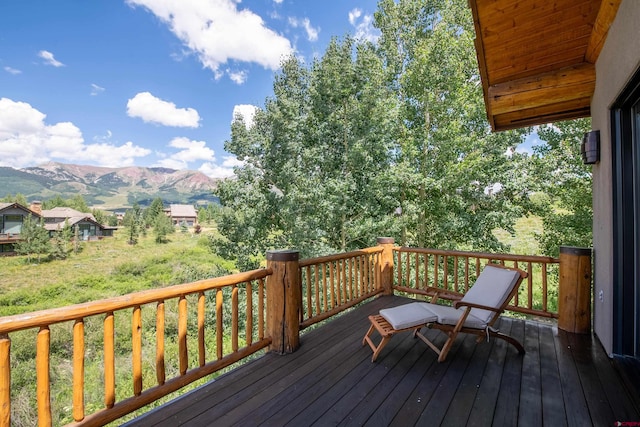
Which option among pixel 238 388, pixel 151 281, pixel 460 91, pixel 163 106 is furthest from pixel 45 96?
pixel 238 388

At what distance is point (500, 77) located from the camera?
12.2ft

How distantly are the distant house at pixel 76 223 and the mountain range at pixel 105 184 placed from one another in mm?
4811

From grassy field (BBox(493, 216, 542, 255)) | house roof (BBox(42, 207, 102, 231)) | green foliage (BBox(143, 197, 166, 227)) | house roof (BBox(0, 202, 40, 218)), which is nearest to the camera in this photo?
grassy field (BBox(493, 216, 542, 255))

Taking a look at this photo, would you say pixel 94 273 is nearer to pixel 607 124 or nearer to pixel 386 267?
pixel 386 267

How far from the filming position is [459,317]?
2.79 m

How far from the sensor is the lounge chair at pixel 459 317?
2.66 meters

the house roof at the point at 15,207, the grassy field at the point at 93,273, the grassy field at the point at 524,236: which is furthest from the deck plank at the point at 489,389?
the house roof at the point at 15,207

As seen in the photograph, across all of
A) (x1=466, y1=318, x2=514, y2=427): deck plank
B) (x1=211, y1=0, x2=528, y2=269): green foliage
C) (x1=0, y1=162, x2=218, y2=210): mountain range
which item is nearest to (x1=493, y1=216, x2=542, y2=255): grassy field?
(x1=211, y1=0, x2=528, y2=269): green foliage

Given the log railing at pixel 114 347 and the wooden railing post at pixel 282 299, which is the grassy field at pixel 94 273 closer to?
the wooden railing post at pixel 282 299

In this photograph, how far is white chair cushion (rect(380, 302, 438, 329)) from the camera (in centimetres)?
265

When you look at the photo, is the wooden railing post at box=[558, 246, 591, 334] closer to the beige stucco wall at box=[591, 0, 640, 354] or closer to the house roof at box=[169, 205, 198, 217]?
the beige stucco wall at box=[591, 0, 640, 354]

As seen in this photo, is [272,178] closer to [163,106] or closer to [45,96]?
[45,96]

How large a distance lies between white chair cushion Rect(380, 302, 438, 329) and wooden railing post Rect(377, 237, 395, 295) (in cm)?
201

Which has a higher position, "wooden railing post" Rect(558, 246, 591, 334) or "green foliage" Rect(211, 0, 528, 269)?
"green foliage" Rect(211, 0, 528, 269)
